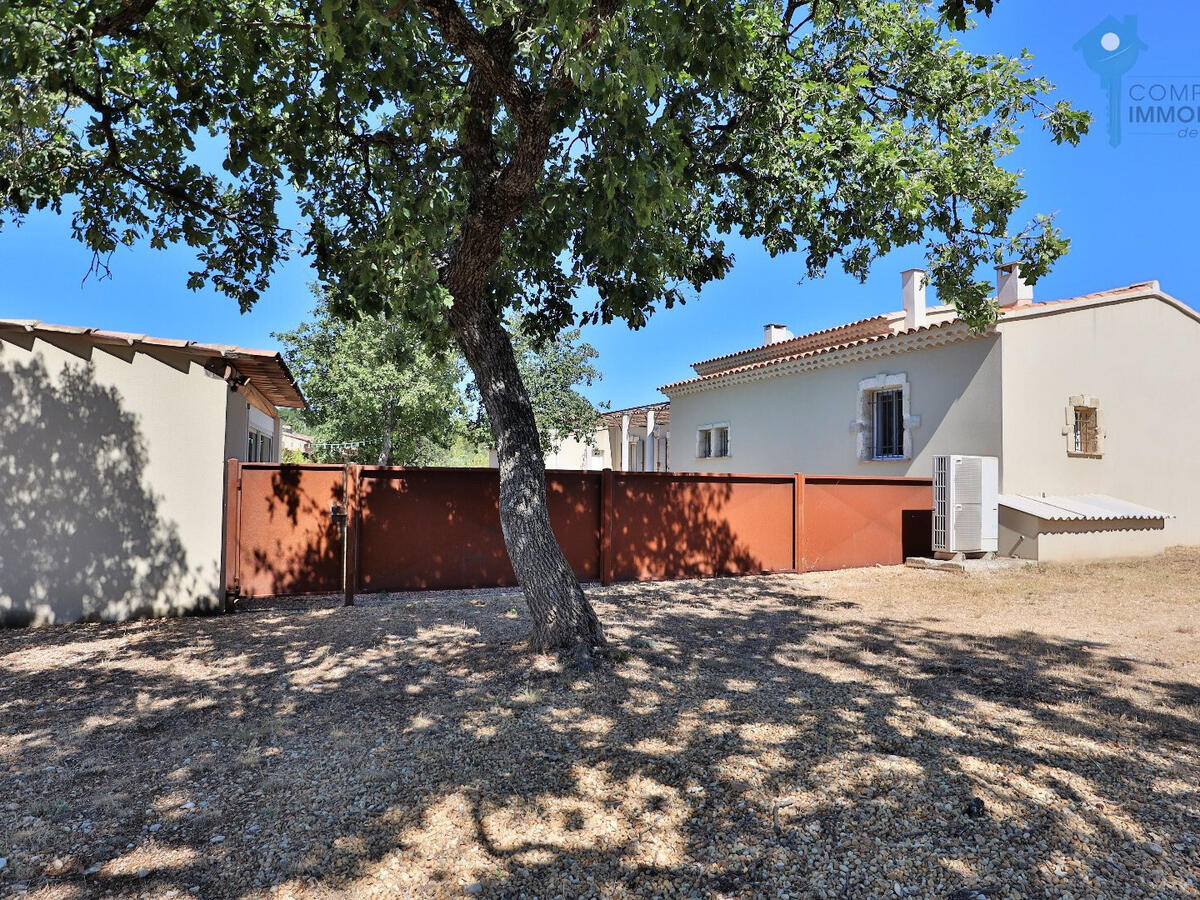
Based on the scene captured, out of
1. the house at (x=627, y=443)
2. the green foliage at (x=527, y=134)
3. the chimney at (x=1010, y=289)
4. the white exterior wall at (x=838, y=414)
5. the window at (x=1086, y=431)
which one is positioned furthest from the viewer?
the house at (x=627, y=443)

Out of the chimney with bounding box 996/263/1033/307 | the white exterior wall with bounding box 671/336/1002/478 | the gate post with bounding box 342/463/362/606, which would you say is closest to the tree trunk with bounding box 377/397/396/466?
the white exterior wall with bounding box 671/336/1002/478

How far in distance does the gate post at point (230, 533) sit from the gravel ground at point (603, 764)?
1.00m

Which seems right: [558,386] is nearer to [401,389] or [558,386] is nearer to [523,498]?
[401,389]

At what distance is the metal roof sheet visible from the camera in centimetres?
1083

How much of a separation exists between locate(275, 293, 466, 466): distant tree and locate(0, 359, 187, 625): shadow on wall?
1246 centimetres

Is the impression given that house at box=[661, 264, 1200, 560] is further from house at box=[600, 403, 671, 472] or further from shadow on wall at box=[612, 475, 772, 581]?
house at box=[600, 403, 671, 472]

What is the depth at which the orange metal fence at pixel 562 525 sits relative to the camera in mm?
7938

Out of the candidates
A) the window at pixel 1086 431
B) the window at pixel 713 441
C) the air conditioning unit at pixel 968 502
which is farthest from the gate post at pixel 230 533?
the window at pixel 1086 431

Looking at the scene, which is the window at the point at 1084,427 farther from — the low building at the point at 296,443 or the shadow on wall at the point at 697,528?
the low building at the point at 296,443

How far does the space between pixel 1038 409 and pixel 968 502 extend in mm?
2311

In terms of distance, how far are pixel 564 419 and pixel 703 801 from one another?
63.4 feet

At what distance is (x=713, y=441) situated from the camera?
17.8m

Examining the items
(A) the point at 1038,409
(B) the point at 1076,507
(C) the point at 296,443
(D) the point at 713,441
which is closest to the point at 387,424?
(C) the point at 296,443

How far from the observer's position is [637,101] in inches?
170
